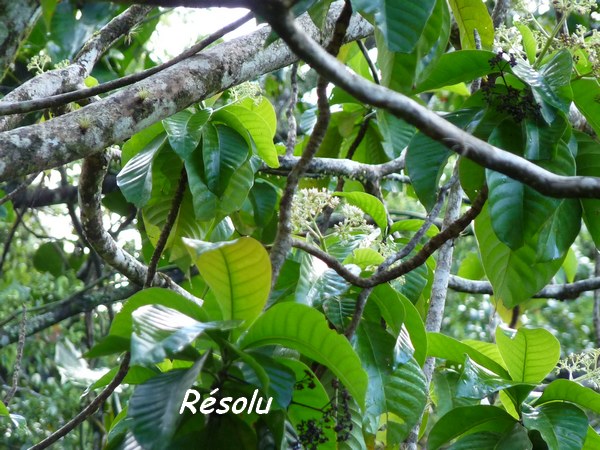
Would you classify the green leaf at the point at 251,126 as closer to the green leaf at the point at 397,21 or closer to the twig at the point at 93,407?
the twig at the point at 93,407

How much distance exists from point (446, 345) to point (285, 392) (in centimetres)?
63

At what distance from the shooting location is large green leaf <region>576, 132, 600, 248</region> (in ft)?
5.10

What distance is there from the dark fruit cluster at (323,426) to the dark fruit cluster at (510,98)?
22.8 inches

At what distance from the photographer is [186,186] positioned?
6.45ft

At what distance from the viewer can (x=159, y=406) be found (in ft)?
3.91

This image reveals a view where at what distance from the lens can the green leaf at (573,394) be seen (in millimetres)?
1653

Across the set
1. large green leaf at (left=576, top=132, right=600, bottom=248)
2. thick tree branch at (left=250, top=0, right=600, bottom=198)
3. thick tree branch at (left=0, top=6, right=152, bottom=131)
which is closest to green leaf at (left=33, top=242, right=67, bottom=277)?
thick tree branch at (left=0, top=6, right=152, bottom=131)

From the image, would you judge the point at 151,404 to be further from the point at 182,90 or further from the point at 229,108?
the point at 229,108

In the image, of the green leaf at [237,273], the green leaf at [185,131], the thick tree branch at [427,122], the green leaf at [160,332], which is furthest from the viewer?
the green leaf at [185,131]

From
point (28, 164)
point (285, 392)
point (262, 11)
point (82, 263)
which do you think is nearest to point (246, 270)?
point (285, 392)

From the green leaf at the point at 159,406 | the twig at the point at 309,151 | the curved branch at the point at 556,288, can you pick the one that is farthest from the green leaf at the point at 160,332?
the curved branch at the point at 556,288

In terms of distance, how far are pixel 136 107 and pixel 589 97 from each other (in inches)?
33.4

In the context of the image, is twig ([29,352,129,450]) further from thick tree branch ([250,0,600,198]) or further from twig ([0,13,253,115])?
thick tree branch ([250,0,600,198])

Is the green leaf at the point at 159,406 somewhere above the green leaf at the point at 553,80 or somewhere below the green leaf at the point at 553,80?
below
